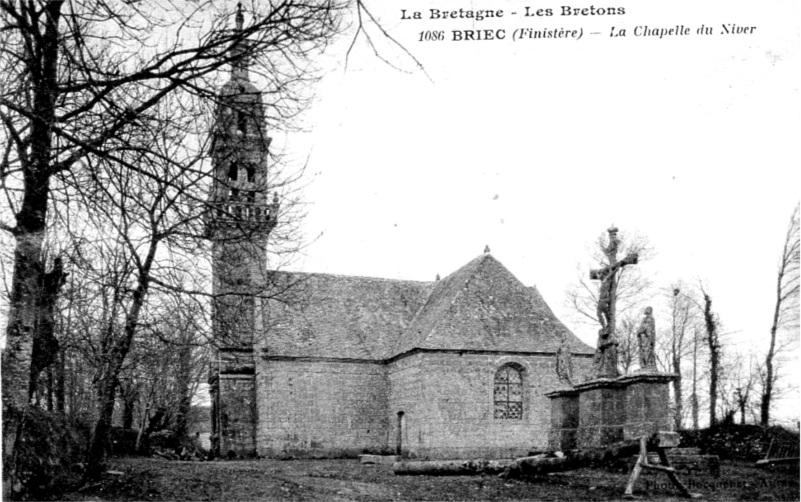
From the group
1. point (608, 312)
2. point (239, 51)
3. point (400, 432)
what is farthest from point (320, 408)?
point (239, 51)

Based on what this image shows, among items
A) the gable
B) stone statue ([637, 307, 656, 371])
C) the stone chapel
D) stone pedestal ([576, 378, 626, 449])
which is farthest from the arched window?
stone statue ([637, 307, 656, 371])

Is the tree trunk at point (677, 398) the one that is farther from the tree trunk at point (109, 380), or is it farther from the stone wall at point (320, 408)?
the tree trunk at point (109, 380)

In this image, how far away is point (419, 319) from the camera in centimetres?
3088

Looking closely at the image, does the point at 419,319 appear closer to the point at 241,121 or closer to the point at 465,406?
the point at 465,406

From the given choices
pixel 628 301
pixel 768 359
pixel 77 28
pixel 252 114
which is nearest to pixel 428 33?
pixel 252 114

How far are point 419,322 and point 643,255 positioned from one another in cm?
996

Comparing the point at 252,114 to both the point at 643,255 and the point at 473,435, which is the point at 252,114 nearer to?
the point at 473,435

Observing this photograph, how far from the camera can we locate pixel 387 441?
2923cm

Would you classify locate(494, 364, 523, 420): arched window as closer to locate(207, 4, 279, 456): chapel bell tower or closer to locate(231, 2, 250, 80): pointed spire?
locate(207, 4, 279, 456): chapel bell tower

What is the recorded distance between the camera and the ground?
10.1 m

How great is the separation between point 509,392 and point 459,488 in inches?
662

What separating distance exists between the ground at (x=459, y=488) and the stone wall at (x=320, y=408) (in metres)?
13.9

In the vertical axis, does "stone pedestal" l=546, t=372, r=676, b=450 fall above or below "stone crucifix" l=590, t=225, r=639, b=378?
below

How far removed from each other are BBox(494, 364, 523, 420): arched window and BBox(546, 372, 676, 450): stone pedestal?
1172 centimetres
